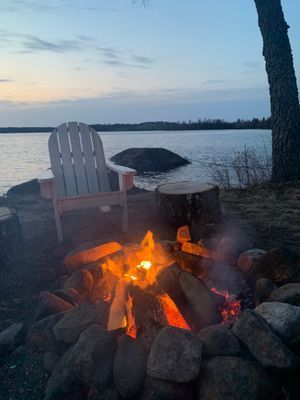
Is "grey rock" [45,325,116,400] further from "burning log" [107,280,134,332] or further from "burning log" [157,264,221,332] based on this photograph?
"burning log" [157,264,221,332]

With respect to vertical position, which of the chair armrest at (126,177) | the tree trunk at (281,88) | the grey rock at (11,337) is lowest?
the grey rock at (11,337)

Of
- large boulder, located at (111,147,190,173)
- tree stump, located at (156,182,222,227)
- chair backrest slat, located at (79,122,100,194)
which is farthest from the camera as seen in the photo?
large boulder, located at (111,147,190,173)

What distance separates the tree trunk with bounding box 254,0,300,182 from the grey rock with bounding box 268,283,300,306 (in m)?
→ 4.11

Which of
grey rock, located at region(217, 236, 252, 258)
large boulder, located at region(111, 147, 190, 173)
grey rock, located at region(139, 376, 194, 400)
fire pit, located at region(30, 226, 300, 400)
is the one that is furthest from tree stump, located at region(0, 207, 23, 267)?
large boulder, located at region(111, 147, 190, 173)

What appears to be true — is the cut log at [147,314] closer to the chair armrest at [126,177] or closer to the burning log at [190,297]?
the burning log at [190,297]

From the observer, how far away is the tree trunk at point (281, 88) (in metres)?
5.53

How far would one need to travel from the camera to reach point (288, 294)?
1.93 m

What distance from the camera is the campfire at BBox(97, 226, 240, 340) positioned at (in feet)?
6.38

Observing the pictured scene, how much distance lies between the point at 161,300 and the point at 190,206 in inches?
58.6

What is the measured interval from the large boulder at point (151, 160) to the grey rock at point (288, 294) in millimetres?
9369

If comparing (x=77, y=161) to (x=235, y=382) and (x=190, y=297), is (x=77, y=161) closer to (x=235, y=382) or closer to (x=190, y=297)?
(x=190, y=297)

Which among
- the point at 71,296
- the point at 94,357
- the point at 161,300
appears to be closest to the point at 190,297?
the point at 161,300

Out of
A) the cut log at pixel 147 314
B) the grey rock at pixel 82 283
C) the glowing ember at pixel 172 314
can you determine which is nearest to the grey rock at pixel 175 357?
the cut log at pixel 147 314

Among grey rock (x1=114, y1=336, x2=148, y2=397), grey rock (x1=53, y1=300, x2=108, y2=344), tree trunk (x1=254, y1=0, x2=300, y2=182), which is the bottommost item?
grey rock (x1=114, y1=336, x2=148, y2=397)
